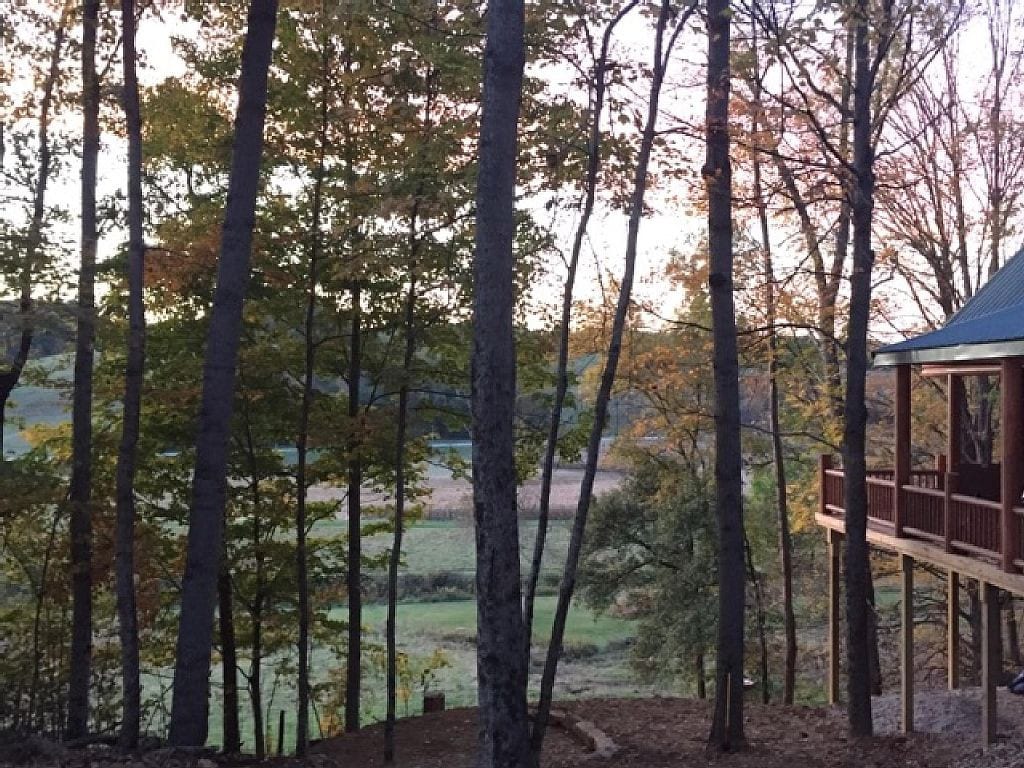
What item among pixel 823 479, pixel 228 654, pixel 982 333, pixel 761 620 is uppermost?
pixel 982 333

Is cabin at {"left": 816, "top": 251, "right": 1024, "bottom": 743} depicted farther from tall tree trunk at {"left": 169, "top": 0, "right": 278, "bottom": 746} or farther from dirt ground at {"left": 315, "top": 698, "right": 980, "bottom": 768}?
tall tree trunk at {"left": 169, "top": 0, "right": 278, "bottom": 746}

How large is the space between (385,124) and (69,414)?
6207mm

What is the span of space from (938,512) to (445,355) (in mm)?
6838

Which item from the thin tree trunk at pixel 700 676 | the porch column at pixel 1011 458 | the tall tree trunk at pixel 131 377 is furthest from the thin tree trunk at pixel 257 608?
the porch column at pixel 1011 458

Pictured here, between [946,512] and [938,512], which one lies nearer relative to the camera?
[946,512]

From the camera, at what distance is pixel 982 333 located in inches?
371

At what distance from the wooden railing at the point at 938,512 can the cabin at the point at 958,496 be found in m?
0.01

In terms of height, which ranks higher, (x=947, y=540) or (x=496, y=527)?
(x=496, y=527)

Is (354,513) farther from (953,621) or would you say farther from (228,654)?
(953,621)

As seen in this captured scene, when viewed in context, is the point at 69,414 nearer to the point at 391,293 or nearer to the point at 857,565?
the point at 391,293

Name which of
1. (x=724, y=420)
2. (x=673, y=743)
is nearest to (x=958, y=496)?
(x=724, y=420)

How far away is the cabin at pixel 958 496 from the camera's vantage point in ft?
27.8

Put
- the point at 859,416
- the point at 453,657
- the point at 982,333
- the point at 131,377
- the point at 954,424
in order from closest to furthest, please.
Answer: the point at 131,377, the point at 982,333, the point at 859,416, the point at 954,424, the point at 453,657

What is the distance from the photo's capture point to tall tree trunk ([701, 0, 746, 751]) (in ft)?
31.6
